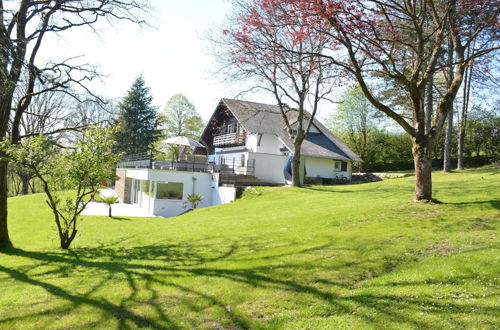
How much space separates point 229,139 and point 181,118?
2539 centimetres

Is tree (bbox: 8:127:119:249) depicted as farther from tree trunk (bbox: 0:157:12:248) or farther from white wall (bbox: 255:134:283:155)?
white wall (bbox: 255:134:283:155)

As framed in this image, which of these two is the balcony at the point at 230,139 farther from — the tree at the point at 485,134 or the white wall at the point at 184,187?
the tree at the point at 485,134

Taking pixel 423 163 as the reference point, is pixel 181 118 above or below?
above

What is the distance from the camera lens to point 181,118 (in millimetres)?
59000

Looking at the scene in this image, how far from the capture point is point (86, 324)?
17.2ft

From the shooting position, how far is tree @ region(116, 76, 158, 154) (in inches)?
2073

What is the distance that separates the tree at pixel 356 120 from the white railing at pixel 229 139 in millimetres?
18284

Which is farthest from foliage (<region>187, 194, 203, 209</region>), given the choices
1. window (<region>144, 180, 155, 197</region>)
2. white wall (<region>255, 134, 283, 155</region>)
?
white wall (<region>255, 134, 283, 155</region>)

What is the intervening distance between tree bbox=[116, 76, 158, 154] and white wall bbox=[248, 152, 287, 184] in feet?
87.9

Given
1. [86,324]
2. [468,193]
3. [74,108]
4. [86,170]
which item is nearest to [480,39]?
[468,193]

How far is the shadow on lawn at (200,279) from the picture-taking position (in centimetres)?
516

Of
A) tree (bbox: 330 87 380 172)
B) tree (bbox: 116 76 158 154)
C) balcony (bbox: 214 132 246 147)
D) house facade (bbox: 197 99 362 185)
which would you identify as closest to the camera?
house facade (bbox: 197 99 362 185)

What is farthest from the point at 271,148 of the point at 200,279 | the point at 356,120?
the point at 200,279

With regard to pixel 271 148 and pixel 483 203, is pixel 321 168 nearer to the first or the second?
pixel 271 148
